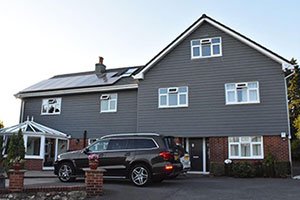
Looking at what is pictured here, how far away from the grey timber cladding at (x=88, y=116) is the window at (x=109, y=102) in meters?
0.27

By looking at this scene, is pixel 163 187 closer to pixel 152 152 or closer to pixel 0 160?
pixel 152 152

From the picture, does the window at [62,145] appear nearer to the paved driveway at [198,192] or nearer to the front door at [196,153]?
the front door at [196,153]

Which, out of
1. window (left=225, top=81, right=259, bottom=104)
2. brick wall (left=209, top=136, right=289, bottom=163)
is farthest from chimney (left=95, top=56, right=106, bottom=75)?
brick wall (left=209, top=136, right=289, bottom=163)

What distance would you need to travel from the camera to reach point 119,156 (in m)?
12.0

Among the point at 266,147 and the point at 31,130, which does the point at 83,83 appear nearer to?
the point at 31,130

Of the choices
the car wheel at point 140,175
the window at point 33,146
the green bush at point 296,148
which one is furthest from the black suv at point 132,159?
the green bush at point 296,148

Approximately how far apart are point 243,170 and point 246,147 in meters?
1.64

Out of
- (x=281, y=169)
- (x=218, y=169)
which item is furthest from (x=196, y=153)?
(x=281, y=169)

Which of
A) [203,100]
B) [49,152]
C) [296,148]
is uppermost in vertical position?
[203,100]

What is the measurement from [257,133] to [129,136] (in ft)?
24.5

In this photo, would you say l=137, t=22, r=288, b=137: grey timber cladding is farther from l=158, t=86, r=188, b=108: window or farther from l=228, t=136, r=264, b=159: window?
l=228, t=136, r=264, b=159: window

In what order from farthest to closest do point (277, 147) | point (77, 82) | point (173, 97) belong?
point (77, 82) → point (173, 97) → point (277, 147)

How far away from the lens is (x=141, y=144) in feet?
38.9

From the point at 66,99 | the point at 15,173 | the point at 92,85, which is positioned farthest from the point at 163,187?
the point at 66,99
